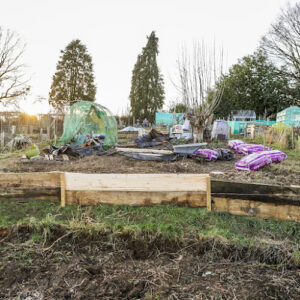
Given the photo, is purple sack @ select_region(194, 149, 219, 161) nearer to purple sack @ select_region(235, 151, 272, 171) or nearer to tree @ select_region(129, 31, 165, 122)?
purple sack @ select_region(235, 151, 272, 171)

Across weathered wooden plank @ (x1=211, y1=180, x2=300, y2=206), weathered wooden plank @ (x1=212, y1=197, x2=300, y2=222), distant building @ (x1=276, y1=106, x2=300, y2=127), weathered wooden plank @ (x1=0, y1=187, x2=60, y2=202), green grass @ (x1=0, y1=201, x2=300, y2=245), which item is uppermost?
distant building @ (x1=276, y1=106, x2=300, y2=127)

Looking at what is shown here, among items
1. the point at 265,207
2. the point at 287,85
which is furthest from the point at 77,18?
the point at 287,85

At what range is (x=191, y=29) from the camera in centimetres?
871

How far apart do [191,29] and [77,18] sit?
4.39m

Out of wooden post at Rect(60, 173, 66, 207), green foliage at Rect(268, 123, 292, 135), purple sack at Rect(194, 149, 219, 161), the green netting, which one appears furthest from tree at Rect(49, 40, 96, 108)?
wooden post at Rect(60, 173, 66, 207)

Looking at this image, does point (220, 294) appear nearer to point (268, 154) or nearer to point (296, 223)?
point (296, 223)

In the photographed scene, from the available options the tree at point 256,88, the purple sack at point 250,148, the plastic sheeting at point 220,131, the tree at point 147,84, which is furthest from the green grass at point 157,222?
the tree at point 147,84

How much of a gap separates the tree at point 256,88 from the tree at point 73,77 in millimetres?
15446

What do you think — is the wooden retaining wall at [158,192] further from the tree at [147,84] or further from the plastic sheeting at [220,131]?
the tree at [147,84]

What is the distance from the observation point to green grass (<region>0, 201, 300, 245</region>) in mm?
2014

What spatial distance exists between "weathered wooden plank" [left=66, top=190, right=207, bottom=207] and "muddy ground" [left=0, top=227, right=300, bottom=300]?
0.47m

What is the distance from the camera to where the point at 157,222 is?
2184 mm

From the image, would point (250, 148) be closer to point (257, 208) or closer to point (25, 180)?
point (257, 208)

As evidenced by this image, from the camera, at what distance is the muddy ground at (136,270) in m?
1.41
